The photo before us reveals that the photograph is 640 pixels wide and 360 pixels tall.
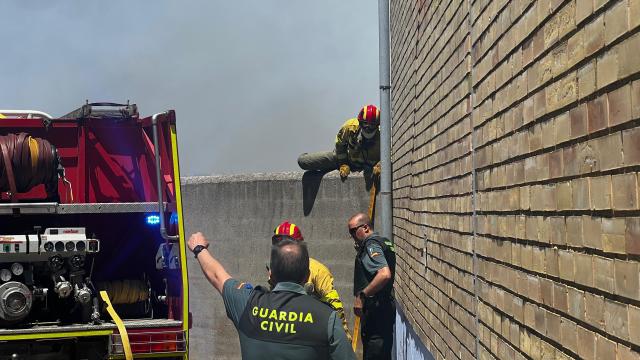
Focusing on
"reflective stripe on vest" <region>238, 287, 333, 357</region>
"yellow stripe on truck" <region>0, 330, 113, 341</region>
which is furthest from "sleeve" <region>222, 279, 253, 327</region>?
"yellow stripe on truck" <region>0, 330, 113, 341</region>

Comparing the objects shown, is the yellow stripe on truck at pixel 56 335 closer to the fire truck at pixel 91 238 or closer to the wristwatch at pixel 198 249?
the fire truck at pixel 91 238

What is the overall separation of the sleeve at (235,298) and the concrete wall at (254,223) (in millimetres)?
5771

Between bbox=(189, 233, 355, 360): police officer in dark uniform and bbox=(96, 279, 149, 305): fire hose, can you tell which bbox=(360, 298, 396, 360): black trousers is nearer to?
bbox=(96, 279, 149, 305): fire hose

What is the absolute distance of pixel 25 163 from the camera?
5.94 m

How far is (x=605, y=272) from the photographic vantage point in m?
2.07

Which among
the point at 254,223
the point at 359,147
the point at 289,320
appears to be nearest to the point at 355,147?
the point at 359,147

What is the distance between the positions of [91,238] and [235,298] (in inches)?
118

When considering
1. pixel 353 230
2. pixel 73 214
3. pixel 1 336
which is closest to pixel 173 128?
pixel 73 214

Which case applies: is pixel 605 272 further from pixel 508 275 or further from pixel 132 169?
pixel 132 169

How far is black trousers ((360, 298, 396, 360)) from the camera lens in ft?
24.9

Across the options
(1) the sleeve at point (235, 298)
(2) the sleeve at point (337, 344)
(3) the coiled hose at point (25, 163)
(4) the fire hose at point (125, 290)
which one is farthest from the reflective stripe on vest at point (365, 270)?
(2) the sleeve at point (337, 344)

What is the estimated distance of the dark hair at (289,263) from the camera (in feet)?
11.6

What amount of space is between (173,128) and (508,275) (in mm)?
3371

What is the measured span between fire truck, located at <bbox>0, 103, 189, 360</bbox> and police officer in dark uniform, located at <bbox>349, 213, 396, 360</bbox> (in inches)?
80.6
